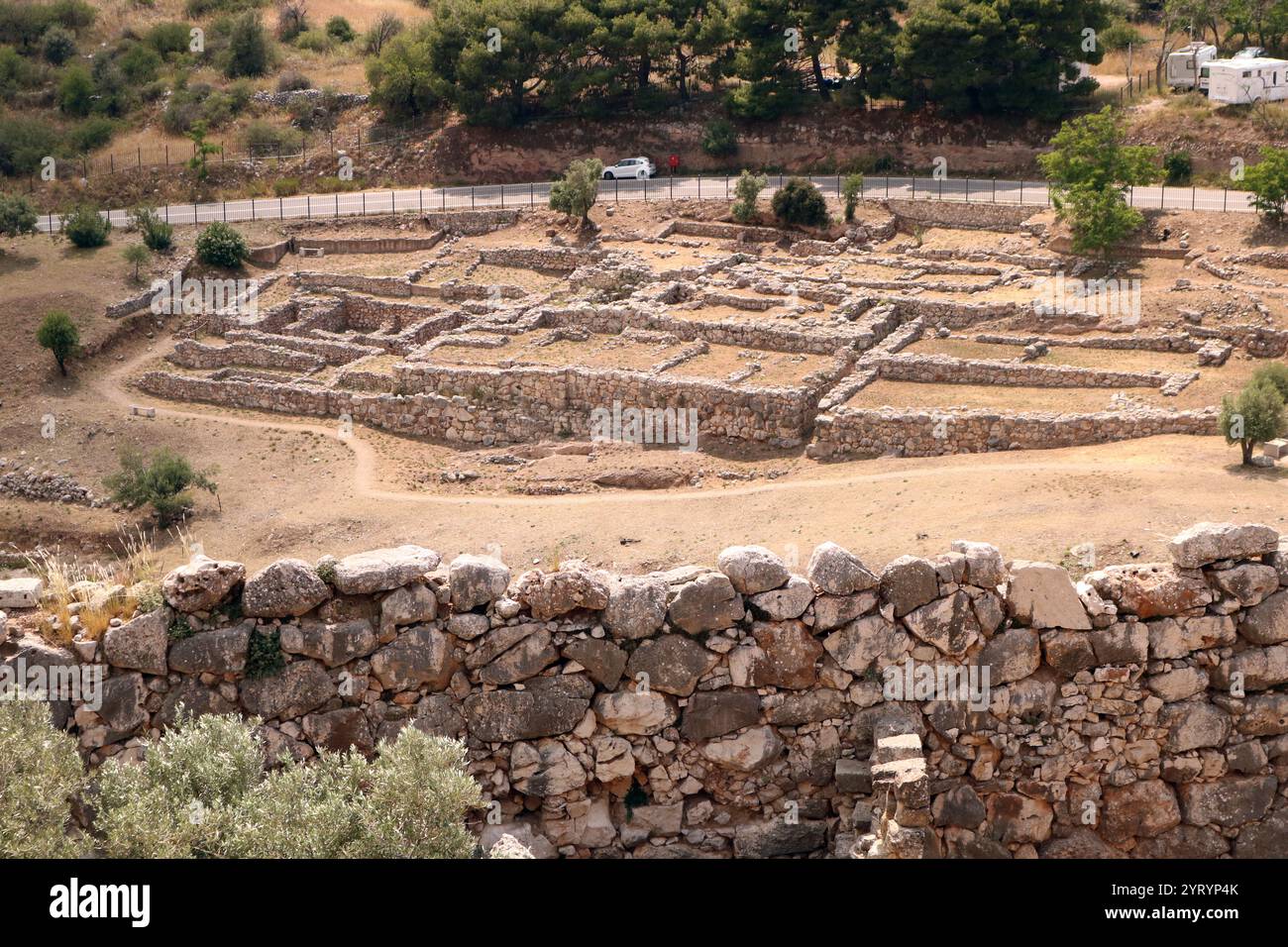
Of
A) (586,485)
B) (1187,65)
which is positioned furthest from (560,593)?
(1187,65)

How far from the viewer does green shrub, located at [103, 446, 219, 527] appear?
37.9 metres

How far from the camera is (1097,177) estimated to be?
51.0 metres

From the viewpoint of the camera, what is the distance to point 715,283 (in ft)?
166

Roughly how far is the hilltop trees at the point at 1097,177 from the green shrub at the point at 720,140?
14443mm

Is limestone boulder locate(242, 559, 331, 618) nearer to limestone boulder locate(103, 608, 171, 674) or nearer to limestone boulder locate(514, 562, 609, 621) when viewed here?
limestone boulder locate(103, 608, 171, 674)

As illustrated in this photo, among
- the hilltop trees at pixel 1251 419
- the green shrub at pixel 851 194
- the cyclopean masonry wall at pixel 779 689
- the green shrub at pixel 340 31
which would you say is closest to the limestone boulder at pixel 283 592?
the cyclopean masonry wall at pixel 779 689

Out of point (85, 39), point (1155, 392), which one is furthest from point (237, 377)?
point (85, 39)

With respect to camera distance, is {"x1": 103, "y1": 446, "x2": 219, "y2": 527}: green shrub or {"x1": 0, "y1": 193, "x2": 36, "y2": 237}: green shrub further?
{"x1": 0, "y1": 193, "x2": 36, "y2": 237}: green shrub

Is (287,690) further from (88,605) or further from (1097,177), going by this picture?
(1097,177)

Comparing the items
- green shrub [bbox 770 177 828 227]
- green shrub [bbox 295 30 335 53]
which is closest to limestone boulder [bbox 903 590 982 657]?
green shrub [bbox 770 177 828 227]

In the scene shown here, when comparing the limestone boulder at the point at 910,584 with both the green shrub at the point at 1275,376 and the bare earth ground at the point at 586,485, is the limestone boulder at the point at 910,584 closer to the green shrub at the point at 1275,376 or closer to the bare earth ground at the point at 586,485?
the bare earth ground at the point at 586,485

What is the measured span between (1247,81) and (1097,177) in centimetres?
1316

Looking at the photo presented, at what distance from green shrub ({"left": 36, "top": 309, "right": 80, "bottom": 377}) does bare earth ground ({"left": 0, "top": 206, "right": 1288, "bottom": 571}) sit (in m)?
0.45

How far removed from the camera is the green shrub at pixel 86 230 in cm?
5588
